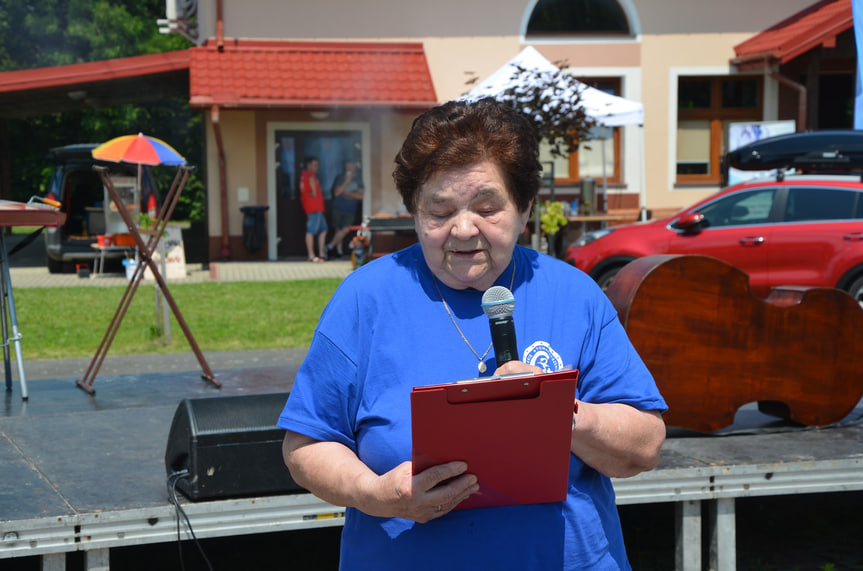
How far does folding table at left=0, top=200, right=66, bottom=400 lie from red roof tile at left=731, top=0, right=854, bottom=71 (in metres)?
14.8

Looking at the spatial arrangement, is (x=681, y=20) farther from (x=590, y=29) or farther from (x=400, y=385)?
(x=400, y=385)

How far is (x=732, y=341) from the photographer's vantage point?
4.83 metres

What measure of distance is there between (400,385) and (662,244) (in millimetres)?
10659

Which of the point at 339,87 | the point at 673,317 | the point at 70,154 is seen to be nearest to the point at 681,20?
the point at 339,87

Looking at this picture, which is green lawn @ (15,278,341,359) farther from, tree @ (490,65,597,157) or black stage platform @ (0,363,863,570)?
black stage platform @ (0,363,863,570)

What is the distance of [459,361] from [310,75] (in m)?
17.6

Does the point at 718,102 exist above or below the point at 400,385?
above

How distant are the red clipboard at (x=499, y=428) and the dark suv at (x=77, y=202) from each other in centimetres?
1671

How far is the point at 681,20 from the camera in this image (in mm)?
20172

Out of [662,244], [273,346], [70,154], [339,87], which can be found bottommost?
[273,346]

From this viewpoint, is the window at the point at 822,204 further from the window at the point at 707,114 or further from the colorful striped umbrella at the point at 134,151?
the window at the point at 707,114

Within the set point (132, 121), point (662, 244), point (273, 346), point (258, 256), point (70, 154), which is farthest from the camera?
point (132, 121)

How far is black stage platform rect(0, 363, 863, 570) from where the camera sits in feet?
11.9

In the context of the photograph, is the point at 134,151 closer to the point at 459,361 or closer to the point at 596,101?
the point at 459,361
